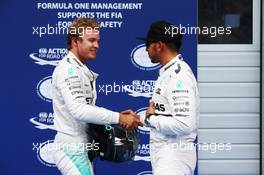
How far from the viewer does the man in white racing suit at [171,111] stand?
203 inches

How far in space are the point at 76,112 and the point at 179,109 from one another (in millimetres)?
825

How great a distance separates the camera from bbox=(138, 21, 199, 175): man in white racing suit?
16.9 ft

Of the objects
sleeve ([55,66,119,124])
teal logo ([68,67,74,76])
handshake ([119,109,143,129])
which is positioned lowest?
handshake ([119,109,143,129])

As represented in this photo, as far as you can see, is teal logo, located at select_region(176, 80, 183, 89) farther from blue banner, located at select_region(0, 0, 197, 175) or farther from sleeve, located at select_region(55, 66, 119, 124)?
blue banner, located at select_region(0, 0, 197, 175)

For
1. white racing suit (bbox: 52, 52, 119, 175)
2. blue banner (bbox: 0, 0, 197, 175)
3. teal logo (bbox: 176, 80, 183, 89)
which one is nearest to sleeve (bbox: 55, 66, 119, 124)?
white racing suit (bbox: 52, 52, 119, 175)

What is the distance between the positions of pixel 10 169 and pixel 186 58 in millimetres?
2155

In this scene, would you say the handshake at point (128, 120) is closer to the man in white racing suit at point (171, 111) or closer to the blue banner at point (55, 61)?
the man in white racing suit at point (171, 111)

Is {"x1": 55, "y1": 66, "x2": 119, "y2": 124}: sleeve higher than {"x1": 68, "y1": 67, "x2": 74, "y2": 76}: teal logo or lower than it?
lower

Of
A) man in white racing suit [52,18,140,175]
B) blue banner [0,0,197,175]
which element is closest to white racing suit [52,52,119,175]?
man in white racing suit [52,18,140,175]

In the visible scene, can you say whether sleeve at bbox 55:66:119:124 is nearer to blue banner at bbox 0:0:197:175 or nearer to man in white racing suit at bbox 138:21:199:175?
man in white racing suit at bbox 138:21:199:175

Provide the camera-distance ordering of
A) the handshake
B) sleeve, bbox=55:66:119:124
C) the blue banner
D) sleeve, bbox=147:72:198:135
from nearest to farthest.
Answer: sleeve, bbox=147:72:198:135 < sleeve, bbox=55:66:119:124 < the handshake < the blue banner

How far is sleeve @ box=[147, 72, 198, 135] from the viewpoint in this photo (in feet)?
16.8

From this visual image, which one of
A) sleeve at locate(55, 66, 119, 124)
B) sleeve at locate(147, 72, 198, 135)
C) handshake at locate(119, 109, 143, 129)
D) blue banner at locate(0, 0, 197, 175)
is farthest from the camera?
blue banner at locate(0, 0, 197, 175)

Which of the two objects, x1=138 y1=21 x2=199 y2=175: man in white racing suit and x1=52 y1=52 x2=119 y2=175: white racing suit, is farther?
x1=52 y1=52 x2=119 y2=175: white racing suit
